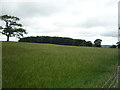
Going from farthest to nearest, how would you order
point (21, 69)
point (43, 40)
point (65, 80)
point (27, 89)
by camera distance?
point (43, 40) → point (21, 69) → point (65, 80) → point (27, 89)

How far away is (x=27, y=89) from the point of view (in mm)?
3330

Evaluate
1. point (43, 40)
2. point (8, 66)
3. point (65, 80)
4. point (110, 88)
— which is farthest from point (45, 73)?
point (43, 40)

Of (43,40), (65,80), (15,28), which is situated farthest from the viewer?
(43,40)

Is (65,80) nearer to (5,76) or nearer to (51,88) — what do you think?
(51,88)

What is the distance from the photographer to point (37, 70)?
15.6ft

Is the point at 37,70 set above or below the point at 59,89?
above

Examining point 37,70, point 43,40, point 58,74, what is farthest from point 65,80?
point 43,40

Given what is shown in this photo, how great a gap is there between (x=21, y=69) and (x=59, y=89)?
195 centimetres

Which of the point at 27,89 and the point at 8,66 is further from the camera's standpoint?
the point at 8,66

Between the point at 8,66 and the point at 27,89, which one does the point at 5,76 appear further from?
the point at 27,89

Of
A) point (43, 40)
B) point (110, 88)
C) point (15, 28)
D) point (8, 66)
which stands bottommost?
point (110, 88)

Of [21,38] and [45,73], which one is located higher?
[21,38]

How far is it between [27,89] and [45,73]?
1298 mm

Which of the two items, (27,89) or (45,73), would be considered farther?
(45,73)
